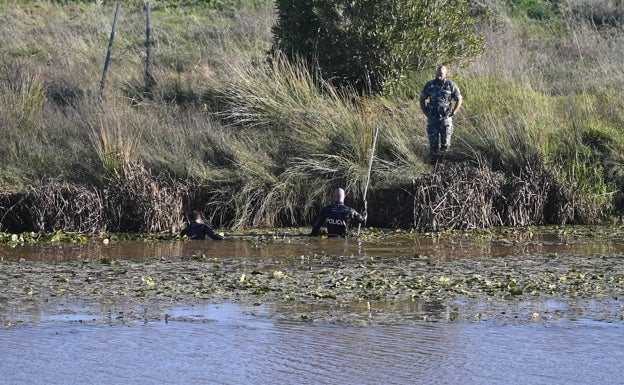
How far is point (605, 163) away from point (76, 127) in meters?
8.35

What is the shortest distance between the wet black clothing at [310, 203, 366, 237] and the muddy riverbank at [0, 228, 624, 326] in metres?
1.13

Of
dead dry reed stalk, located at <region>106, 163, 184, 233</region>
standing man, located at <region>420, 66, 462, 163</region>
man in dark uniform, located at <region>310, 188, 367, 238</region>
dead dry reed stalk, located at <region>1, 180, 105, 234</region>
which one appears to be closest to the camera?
man in dark uniform, located at <region>310, 188, 367, 238</region>

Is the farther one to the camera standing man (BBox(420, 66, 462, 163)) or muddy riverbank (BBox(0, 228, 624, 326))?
standing man (BBox(420, 66, 462, 163))

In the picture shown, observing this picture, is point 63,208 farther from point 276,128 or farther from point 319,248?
point 276,128

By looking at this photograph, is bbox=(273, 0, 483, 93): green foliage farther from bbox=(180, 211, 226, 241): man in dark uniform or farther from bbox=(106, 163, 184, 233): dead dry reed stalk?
bbox=(180, 211, 226, 241): man in dark uniform

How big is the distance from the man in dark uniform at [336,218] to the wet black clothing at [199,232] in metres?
1.36

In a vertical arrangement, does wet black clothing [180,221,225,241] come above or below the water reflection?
above

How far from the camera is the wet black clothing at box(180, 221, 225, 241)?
1596 cm

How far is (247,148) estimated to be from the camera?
1830 cm

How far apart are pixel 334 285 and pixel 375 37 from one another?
337 inches

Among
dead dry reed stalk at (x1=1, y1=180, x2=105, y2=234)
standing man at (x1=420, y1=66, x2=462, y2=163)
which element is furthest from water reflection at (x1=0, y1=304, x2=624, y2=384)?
standing man at (x1=420, y1=66, x2=462, y2=163)

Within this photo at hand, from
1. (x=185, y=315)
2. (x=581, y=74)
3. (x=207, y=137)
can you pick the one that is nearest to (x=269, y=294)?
(x=185, y=315)

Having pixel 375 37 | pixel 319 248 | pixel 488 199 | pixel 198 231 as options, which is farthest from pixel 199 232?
pixel 375 37

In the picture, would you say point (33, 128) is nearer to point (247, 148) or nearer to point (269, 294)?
point (247, 148)
